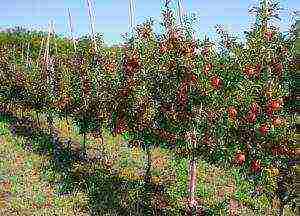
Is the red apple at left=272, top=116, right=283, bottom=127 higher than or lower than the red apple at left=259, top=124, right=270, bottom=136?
higher

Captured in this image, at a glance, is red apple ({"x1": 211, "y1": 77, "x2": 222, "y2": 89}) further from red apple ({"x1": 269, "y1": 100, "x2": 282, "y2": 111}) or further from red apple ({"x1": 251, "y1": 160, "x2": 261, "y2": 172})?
red apple ({"x1": 251, "y1": 160, "x2": 261, "y2": 172})

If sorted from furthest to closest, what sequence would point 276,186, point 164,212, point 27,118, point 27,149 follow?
point 27,118
point 27,149
point 164,212
point 276,186

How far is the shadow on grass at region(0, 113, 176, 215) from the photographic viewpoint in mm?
16469

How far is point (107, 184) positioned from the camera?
19047 millimetres

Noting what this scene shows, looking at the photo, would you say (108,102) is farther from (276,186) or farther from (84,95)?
(276,186)

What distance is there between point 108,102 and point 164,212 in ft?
22.2

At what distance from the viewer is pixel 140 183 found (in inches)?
755

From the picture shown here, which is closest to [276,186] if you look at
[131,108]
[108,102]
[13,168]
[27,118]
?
[131,108]

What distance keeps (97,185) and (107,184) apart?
384 millimetres

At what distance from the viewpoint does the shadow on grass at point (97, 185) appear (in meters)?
16.5

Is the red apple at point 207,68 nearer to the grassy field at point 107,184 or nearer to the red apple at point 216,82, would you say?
the red apple at point 216,82

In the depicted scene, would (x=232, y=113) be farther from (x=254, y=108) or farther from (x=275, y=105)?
(x=275, y=105)

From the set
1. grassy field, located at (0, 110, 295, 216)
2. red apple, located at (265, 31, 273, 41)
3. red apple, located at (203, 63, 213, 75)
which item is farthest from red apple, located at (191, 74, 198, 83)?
grassy field, located at (0, 110, 295, 216)

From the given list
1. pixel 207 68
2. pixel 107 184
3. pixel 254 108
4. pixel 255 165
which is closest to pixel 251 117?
pixel 254 108
